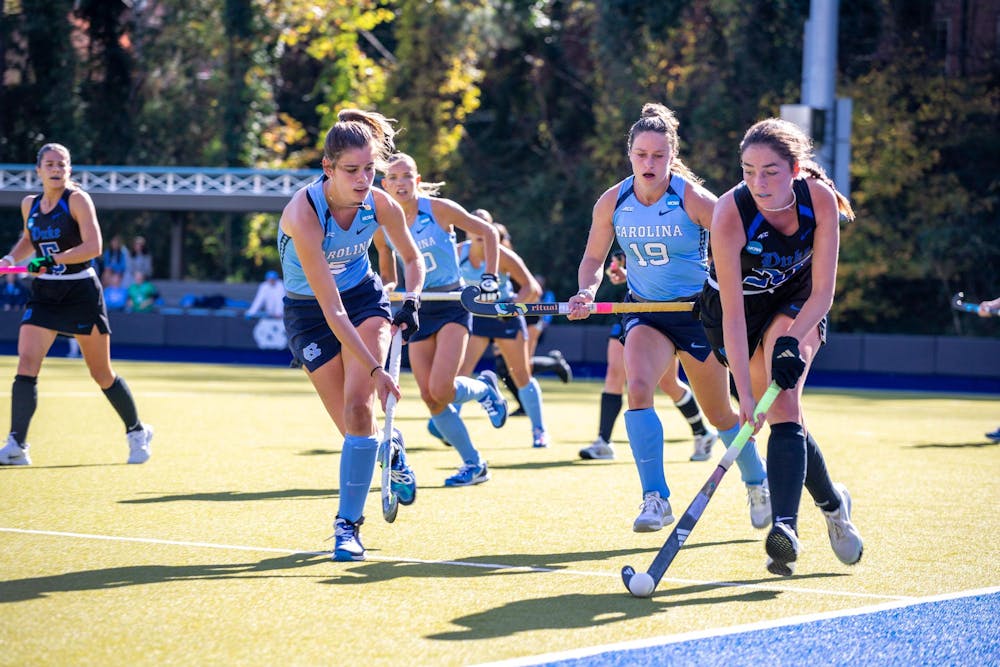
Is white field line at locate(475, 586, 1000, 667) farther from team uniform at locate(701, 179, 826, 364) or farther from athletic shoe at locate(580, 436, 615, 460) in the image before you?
athletic shoe at locate(580, 436, 615, 460)

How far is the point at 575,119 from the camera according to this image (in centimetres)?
3531

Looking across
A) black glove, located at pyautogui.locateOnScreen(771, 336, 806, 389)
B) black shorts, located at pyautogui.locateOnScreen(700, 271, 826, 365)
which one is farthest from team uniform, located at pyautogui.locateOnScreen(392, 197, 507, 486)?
black glove, located at pyautogui.locateOnScreen(771, 336, 806, 389)

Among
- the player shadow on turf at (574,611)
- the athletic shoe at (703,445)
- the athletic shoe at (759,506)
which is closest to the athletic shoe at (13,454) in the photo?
the athletic shoe at (703,445)

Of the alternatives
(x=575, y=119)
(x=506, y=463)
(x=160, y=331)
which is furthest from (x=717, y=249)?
(x=575, y=119)

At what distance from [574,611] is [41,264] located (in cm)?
527

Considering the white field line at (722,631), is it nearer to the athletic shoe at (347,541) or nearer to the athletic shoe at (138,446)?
the athletic shoe at (347,541)

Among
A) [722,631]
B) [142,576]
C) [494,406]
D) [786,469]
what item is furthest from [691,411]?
[722,631]

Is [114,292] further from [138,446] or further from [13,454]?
[13,454]

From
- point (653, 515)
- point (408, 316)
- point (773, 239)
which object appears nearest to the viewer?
point (773, 239)

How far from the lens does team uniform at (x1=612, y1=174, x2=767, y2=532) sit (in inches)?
264

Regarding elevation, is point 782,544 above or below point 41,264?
below

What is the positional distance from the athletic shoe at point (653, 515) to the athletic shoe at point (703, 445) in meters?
3.71

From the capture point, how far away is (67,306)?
9211 millimetres

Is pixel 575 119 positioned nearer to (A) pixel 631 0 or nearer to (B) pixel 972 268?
(A) pixel 631 0
